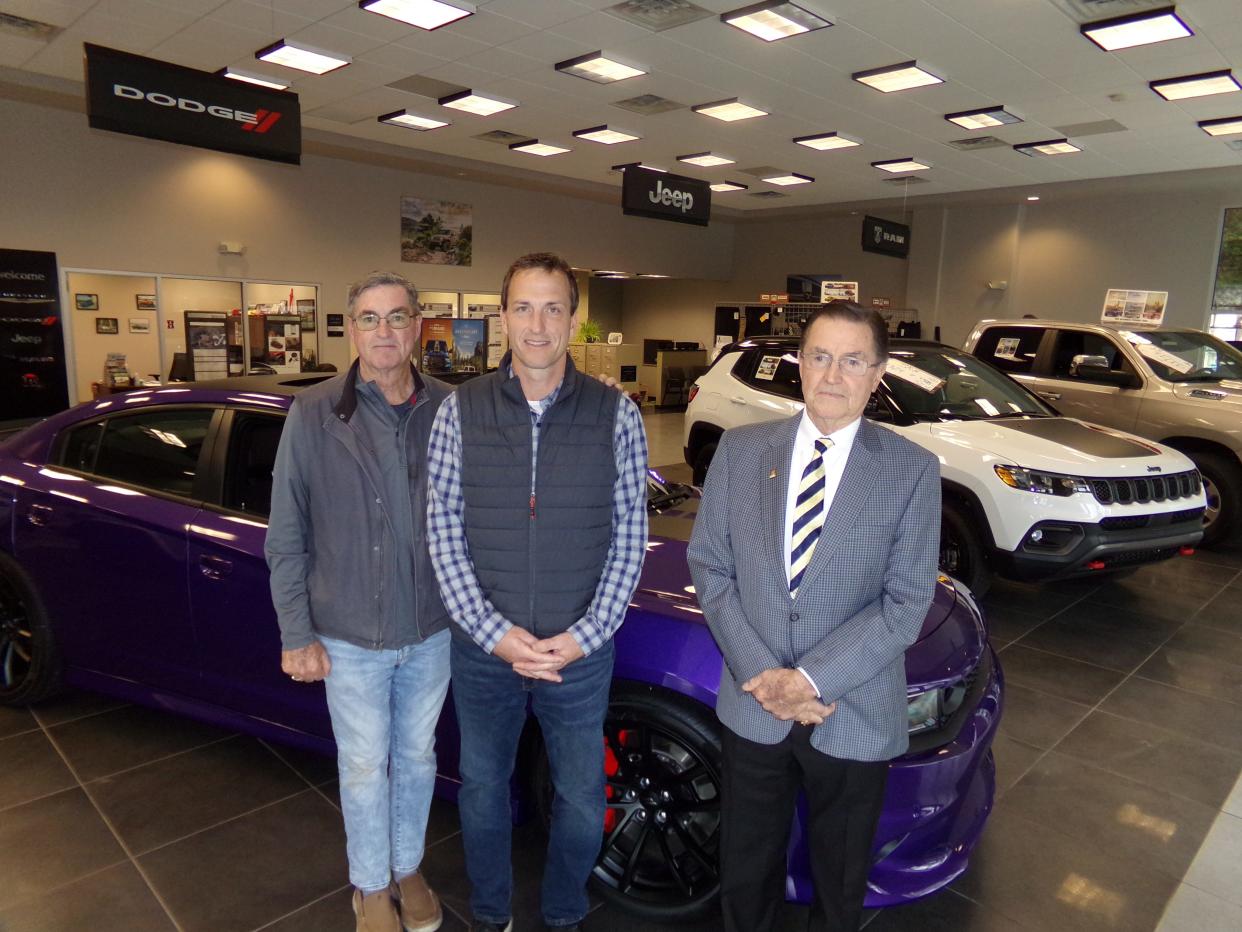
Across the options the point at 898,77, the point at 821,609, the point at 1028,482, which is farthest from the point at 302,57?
the point at 821,609

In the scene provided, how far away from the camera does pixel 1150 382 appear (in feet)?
21.5

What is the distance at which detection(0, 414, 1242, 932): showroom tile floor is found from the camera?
2215 mm

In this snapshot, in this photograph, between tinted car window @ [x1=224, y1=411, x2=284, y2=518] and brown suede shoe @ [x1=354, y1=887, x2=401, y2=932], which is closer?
brown suede shoe @ [x1=354, y1=887, x2=401, y2=932]

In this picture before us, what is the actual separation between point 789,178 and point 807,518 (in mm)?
12503

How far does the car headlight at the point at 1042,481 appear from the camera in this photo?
14.0 ft

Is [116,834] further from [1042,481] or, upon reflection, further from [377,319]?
[1042,481]

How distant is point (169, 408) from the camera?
2764mm

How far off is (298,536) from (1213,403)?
6.88 meters

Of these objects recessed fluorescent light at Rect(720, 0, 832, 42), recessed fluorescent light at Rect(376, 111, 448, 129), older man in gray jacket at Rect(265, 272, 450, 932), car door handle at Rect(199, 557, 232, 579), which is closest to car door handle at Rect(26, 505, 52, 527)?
car door handle at Rect(199, 557, 232, 579)

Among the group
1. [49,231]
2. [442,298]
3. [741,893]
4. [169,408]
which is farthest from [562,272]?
[442,298]

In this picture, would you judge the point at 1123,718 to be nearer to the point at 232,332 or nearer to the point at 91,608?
the point at 91,608

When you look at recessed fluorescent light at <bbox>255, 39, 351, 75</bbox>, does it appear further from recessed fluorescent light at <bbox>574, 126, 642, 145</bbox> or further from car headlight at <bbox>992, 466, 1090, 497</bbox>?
car headlight at <bbox>992, 466, 1090, 497</bbox>

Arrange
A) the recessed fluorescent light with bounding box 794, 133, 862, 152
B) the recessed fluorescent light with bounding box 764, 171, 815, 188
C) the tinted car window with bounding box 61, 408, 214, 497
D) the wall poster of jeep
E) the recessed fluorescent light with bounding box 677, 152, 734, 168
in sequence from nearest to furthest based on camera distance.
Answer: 1. the tinted car window with bounding box 61, 408, 214, 497
2. the recessed fluorescent light with bounding box 794, 133, 862, 152
3. the recessed fluorescent light with bounding box 677, 152, 734, 168
4. the recessed fluorescent light with bounding box 764, 171, 815, 188
5. the wall poster of jeep

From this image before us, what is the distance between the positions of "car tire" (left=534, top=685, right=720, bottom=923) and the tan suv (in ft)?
17.9
